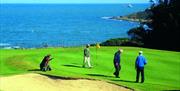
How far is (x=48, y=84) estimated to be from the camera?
70.7 feet

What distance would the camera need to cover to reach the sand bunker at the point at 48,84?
817 inches

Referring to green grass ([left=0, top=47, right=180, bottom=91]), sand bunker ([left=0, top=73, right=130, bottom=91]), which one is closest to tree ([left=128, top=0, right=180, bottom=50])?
green grass ([left=0, top=47, right=180, bottom=91])

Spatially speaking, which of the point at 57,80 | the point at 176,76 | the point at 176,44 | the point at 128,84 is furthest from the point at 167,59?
the point at 176,44

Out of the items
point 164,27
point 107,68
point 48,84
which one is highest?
point 164,27

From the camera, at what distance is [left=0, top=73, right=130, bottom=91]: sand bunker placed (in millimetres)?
20750

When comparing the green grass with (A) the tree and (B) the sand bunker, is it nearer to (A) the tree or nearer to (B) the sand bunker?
(B) the sand bunker

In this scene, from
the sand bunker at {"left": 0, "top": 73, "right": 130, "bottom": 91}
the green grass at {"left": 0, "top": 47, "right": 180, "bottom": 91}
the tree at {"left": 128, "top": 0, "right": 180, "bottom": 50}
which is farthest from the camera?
the tree at {"left": 128, "top": 0, "right": 180, "bottom": 50}

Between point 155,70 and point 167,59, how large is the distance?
406cm

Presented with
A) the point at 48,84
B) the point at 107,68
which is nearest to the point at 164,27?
the point at 107,68

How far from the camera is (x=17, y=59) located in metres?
29.6

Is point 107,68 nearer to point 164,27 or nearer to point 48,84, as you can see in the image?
point 48,84

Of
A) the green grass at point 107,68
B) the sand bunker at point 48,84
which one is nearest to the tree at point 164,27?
the green grass at point 107,68

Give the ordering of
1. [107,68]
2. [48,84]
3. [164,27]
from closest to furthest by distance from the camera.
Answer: [48,84] → [107,68] → [164,27]

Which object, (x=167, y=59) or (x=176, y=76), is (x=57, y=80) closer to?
(x=176, y=76)
